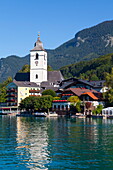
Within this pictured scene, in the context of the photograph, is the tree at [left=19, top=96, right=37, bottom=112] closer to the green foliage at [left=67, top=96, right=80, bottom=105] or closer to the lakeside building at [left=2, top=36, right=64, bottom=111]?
the lakeside building at [left=2, top=36, right=64, bottom=111]

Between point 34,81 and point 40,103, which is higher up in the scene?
point 34,81

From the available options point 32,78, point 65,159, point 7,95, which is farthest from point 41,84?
point 65,159

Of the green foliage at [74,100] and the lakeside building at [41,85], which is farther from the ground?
the lakeside building at [41,85]

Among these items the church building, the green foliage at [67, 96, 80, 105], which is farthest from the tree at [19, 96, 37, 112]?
the green foliage at [67, 96, 80, 105]

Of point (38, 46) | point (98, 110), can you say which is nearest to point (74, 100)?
point (98, 110)

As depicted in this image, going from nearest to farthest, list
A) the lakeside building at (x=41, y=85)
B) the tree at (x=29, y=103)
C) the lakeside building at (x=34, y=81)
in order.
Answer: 1. the tree at (x=29, y=103)
2. the lakeside building at (x=41, y=85)
3. the lakeside building at (x=34, y=81)

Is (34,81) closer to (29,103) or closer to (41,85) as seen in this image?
(41,85)

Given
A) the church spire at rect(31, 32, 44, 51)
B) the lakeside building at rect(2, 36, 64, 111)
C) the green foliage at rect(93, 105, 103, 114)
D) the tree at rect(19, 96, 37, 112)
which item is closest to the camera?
the green foliage at rect(93, 105, 103, 114)

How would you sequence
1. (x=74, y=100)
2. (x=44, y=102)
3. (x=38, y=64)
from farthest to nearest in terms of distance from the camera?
(x=38, y=64) → (x=44, y=102) → (x=74, y=100)

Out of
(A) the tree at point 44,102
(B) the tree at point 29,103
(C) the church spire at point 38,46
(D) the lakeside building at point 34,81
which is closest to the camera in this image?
(A) the tree at point 44,102

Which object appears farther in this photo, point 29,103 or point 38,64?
point 38,64

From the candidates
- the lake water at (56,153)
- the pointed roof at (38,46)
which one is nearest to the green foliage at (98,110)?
the pointed roof at (38,46)

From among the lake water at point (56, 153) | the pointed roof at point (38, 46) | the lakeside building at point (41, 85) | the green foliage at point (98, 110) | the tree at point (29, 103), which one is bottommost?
the lake water at point (56, 153)

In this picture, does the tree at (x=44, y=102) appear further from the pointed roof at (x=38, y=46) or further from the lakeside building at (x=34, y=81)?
the pointed roof at (x=38, y=46)
